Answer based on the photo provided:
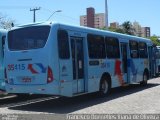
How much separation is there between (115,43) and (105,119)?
25.3ft

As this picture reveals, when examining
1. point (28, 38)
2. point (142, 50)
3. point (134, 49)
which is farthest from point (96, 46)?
point (142, 50)

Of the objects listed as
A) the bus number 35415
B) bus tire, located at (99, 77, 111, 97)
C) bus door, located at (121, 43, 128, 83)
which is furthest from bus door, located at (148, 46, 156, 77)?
the bus number 35415

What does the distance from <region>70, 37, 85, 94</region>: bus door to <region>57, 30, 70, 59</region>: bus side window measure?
49 centimetres

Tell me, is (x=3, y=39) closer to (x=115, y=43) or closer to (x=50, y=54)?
(x=50, y=54)

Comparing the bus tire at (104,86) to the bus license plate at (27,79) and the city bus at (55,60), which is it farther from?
the bus license plate at (27,79)

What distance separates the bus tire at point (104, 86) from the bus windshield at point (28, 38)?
14.0 feet

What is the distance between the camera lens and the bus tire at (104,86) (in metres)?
16.6

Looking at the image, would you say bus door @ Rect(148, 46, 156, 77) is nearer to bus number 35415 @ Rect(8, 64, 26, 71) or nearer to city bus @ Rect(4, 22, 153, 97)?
city bus @ Rect(4, 22, 153, 97)

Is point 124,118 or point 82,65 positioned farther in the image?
point 82,65

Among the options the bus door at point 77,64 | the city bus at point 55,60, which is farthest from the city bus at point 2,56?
the bus door at point 77,64

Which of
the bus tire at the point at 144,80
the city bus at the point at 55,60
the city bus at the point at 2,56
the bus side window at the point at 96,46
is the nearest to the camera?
the city bus at the point at 55,60

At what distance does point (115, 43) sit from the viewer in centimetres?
1811

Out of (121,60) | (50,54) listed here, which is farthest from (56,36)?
(121,60)

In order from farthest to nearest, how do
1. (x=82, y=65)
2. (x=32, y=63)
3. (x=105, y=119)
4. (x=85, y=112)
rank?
(x=82, y=65) → (x=32, y=63) → (x=85, y=112) → (x=105, y=119)
